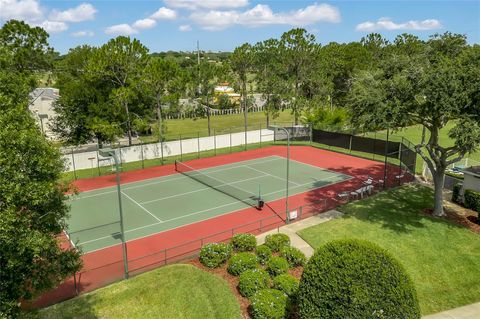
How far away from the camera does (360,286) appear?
10.5 metres

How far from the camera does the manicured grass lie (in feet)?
50.1

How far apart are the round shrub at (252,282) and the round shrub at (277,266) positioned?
2.22 feet

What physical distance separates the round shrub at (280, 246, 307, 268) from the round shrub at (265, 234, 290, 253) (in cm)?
67

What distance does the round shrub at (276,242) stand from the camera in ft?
64.7

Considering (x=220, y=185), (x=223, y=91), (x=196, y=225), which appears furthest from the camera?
(x=223, y=91)

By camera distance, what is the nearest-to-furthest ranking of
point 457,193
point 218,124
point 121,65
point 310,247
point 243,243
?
point 243,243 → point 310,247 → point 457,193 → point 121,65 → point 218,124

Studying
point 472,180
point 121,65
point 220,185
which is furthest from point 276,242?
point 121,65

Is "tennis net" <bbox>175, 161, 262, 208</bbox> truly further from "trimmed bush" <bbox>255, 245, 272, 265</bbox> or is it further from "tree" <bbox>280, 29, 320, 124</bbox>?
"tree" <bbox>280, 29, 320, 124</bbox>

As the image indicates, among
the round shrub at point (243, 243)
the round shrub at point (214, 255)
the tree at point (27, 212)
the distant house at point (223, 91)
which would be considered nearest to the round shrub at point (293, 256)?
the round shrub at point (243, 243)

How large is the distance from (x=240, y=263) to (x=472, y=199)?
16.9m

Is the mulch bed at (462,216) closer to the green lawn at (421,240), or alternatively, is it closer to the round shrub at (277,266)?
the green lawn at (421,240)

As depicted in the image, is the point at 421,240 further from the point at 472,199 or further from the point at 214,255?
the point at 214,255

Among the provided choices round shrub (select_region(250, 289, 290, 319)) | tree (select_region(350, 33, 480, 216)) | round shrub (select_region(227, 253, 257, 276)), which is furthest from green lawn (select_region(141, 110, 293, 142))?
round shrub (select_region(250, 289, 290, 319))

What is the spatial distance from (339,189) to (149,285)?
1851 centimetres
